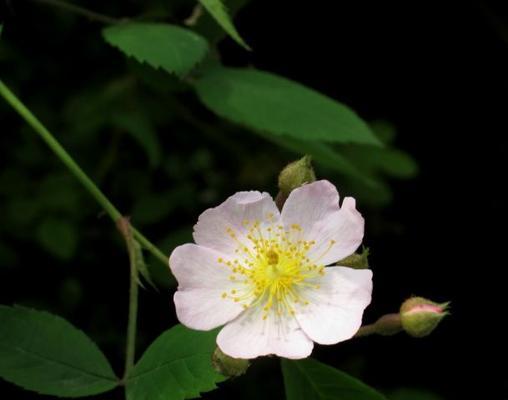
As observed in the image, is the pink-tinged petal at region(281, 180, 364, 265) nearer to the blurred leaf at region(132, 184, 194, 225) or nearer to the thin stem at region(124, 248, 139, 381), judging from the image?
the thin stem at region(124, 248, 139, 381)

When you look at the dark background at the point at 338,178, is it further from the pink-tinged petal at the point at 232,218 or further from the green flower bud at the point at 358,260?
the green flower bud at the point at 358,260

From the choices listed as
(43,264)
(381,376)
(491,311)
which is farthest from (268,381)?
(491,311)

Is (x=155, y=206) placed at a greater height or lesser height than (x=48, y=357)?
lesser

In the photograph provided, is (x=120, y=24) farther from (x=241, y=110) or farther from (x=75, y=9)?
(x=241, y=110)

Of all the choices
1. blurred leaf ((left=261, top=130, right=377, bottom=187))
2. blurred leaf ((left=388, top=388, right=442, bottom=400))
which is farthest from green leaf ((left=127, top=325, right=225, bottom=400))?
blurred leaf ((left=388, top=388, right=442, bottom=400))

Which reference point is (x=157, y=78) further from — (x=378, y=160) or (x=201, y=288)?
(x=378, y=160)

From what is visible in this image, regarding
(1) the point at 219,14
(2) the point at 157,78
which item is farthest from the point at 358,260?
(2) the point at 157,78

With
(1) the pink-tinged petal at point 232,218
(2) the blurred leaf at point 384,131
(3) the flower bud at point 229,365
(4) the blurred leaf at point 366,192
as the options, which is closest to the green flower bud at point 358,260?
(1) the pink-tinged petal at point 232,218
